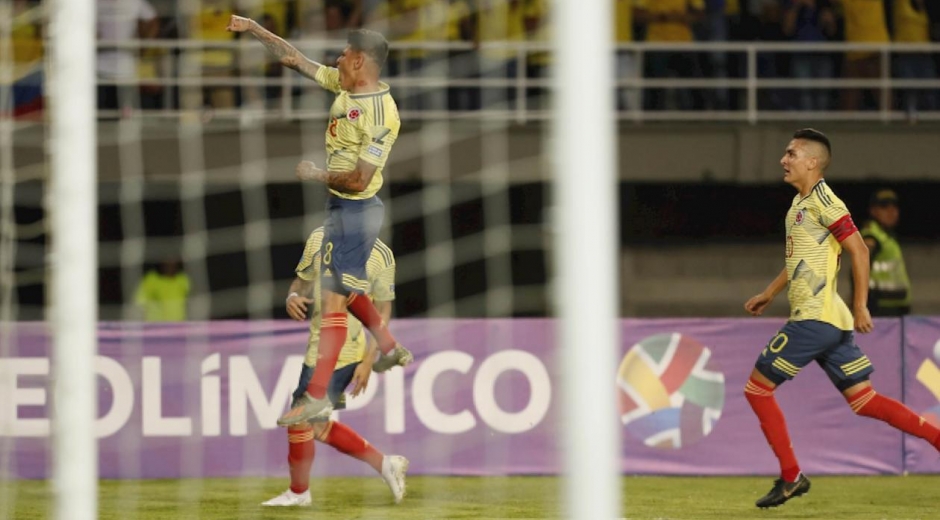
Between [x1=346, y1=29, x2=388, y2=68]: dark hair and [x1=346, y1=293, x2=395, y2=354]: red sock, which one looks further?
[x1=346, y1=293, x2=395, y2=354]: red sock

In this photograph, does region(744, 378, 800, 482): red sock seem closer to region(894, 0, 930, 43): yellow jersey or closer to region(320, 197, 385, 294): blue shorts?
region(320, 197, 385, 294): blue shorts

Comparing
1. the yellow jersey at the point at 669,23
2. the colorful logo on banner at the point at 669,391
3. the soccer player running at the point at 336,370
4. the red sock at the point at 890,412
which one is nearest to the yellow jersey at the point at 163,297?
the colorful logo on banner at the point at 669,391

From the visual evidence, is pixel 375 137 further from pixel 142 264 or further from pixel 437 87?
pixel 142 264

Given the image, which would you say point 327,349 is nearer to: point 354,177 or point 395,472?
point 354,177

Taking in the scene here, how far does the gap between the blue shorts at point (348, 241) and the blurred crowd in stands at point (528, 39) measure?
5.91 meters

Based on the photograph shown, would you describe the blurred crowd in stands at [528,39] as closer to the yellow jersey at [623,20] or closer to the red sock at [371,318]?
the yellow jersey at [623,20]

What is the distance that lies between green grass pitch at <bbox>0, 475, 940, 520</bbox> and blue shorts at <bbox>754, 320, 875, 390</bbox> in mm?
752

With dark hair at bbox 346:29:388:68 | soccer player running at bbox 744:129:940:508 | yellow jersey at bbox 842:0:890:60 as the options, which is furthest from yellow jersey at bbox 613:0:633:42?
dark hair at bbox 346:29:388:68

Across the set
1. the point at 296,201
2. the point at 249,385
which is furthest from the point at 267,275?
the point at 249,385

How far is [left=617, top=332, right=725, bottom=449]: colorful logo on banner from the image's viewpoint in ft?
37.0

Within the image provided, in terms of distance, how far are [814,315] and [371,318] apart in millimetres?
2336

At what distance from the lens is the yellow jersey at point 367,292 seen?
8375 mm

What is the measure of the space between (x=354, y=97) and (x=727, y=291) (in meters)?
9.75

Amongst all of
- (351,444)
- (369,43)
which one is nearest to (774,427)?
(351,444)
